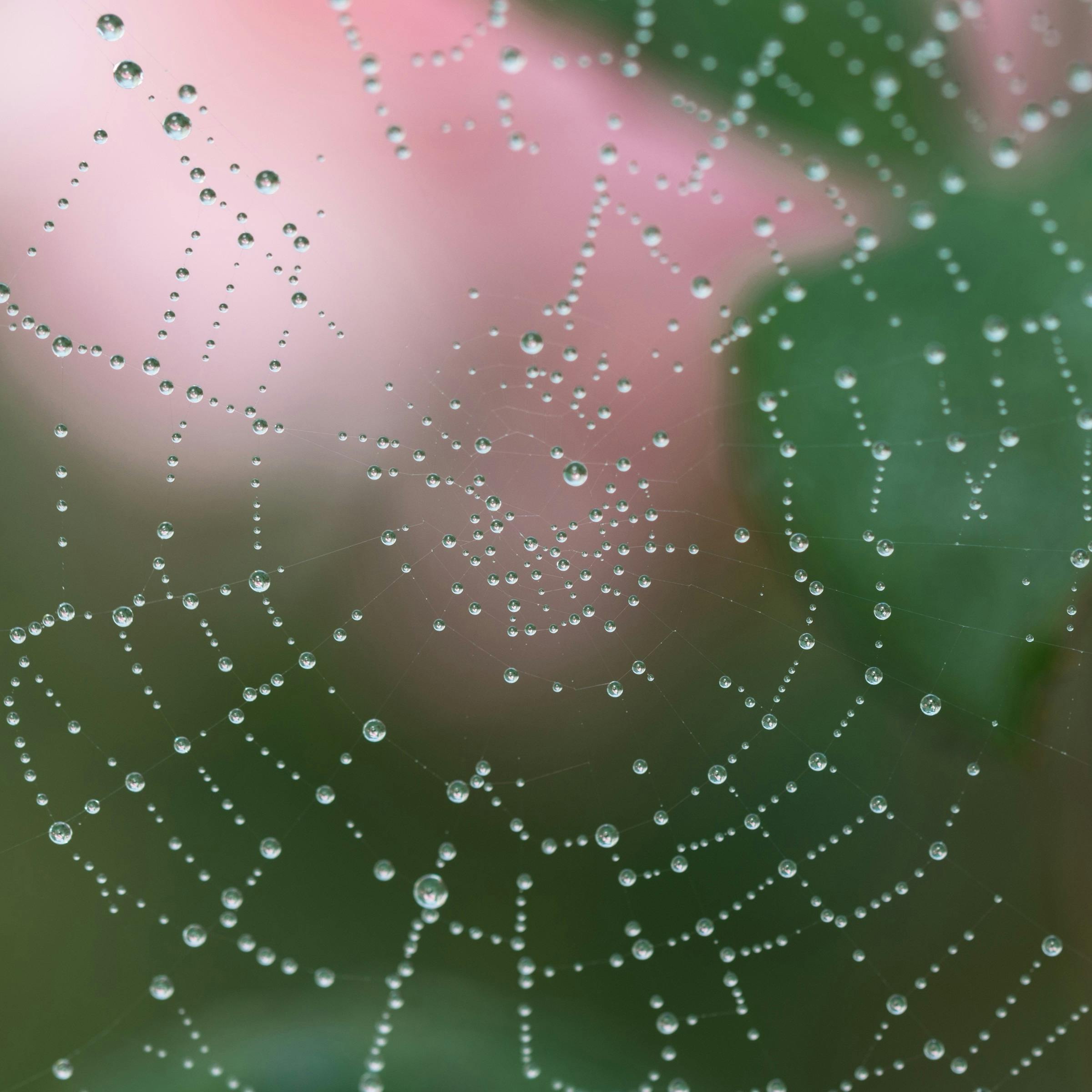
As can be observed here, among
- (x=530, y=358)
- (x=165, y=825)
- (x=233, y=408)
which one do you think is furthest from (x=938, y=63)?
(x=165, y=825)

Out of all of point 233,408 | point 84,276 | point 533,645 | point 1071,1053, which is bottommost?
point 1071,1053

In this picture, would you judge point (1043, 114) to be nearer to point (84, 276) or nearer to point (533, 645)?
point (533, 645)

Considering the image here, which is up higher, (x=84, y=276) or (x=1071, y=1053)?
(x=84, y=276)

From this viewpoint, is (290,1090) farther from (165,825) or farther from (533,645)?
(533,645)

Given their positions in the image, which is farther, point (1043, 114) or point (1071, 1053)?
point (1071, 1053)

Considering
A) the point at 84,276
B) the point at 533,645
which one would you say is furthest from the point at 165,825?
the point at 84,276

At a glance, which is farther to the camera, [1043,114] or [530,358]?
[530,358]
